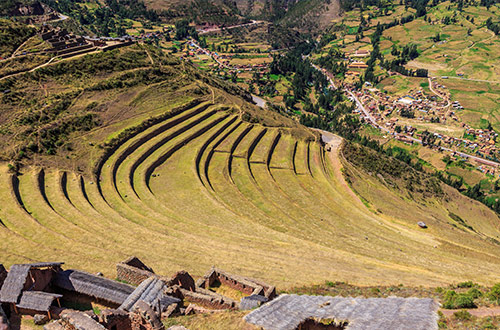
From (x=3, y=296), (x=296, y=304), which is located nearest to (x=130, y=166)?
(x=3, y=296)

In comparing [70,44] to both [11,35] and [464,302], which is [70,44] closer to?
[11,35]

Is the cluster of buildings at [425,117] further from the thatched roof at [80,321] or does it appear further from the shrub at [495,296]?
the thatched roof at [80,321]

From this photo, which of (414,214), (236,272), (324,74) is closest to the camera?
(236,272)

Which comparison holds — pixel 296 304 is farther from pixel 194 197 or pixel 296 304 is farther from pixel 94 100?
pixel 94 100

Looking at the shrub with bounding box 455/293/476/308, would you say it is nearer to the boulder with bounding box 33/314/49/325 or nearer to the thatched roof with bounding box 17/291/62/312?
the thatched roof with bounding box 17/291/62/312

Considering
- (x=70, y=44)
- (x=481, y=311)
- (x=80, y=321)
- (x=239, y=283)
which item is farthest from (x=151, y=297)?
(x=70, y=44)

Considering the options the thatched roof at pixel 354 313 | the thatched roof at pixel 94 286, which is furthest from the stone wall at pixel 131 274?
the thatched roof at pixel 354 313
